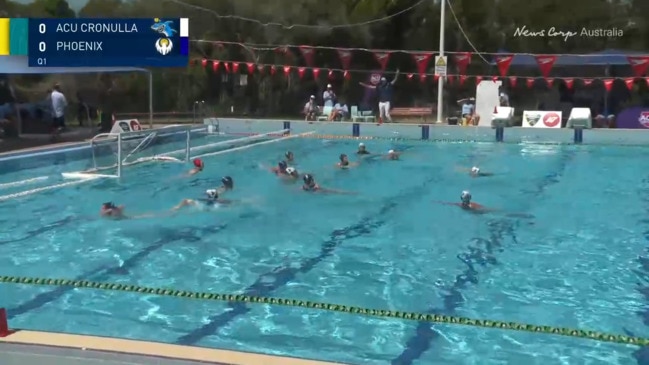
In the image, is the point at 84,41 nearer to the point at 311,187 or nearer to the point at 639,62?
the point at 311,187

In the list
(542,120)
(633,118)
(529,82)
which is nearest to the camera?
(542,120)

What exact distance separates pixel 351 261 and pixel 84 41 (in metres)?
13.7

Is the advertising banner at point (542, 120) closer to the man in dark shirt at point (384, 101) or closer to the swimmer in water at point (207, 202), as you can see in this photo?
the man in dark shirt at point (384, 101)

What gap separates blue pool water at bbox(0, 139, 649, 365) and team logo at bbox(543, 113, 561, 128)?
6.91 metres

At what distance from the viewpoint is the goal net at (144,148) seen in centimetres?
1144

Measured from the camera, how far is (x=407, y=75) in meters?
23.2

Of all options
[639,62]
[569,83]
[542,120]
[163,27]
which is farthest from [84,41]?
[639,62]

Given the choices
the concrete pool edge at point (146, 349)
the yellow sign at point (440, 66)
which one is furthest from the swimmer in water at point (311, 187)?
the yellow sign at point (440, 66)

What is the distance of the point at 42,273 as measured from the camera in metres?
6.23

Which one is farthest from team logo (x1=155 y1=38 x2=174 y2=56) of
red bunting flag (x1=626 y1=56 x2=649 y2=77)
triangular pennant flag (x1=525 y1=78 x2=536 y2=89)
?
red bunting flag (x1=626 y1=56 x2=649 y2=77)

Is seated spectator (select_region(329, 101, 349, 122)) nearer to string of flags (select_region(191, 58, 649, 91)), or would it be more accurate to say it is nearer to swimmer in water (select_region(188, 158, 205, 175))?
string of flags (select_region(191, 58, 649, 91))

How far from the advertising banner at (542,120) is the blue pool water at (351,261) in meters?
6.91

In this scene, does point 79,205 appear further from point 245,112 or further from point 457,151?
point 245,112

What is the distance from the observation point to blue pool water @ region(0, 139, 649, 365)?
473 cm
